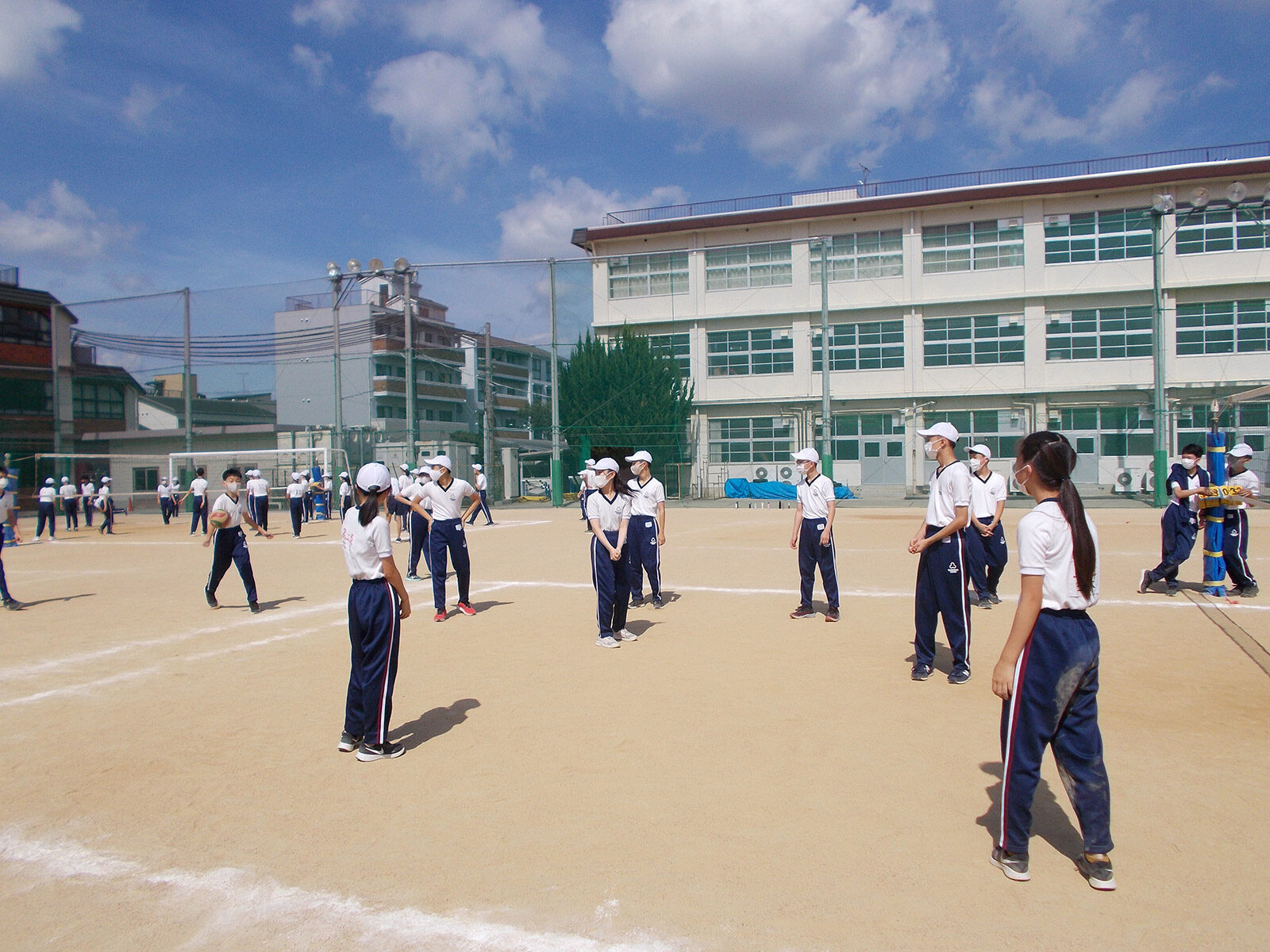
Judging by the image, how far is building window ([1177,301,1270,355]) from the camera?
33.7m

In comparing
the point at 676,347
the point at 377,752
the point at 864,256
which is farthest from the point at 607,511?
the point at 864,256

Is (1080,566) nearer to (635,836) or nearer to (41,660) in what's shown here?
(635,836)

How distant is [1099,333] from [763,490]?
1613 cm

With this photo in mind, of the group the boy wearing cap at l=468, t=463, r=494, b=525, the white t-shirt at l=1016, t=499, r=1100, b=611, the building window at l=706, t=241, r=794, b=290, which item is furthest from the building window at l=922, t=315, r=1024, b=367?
the white t-shirt at l=1016, t=499, r=1100, b=611

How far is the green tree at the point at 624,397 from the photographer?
35281mm

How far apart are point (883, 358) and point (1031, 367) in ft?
20.1

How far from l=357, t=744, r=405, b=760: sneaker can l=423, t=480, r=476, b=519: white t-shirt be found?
4.81 m

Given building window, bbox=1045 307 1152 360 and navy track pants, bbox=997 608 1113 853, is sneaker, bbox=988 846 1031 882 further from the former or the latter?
building window, bbox=1045 307 1152 360

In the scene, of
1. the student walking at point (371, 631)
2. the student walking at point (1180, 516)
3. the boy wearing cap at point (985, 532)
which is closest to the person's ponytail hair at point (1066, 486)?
the student walking at point (371, 631)

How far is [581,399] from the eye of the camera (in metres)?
35.8

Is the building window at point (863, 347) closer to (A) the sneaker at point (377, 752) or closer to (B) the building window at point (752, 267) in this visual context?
(B) the building window at point (752, 267)

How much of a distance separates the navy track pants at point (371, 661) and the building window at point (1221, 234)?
3785cm

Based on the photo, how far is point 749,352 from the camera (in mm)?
39094

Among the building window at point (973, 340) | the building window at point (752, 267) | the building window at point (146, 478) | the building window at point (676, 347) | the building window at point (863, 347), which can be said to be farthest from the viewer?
the building window at point (146, 478)
